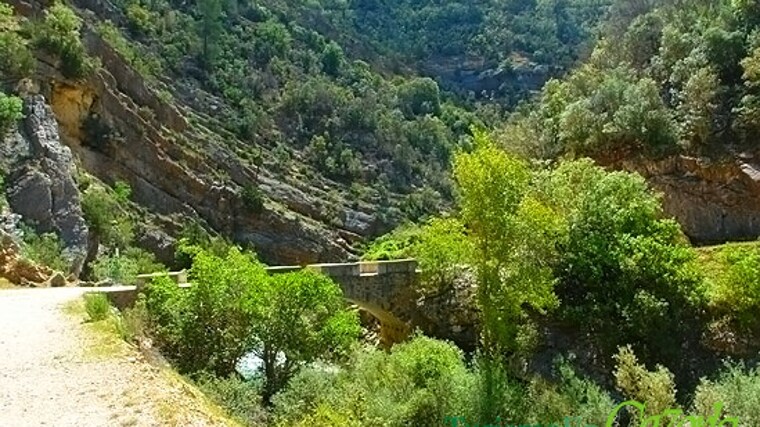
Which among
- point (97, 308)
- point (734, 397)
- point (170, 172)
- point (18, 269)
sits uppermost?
point (170, 172)

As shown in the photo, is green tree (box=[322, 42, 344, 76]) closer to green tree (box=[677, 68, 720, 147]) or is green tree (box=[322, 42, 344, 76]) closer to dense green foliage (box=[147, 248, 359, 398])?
green tree (box=[677, 68, 720, 147])

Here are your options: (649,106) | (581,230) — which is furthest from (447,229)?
(649,106)

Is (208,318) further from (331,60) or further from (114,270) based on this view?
(331,60)

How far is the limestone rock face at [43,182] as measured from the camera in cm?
2766

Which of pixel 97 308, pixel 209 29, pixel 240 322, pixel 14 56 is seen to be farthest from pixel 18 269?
pixel 209 29

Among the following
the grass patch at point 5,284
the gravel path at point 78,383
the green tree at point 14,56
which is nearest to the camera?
the gravel path at point 78,383

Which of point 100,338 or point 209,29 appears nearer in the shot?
point 100,338

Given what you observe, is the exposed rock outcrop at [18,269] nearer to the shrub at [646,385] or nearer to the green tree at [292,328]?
the green tree at [292,328]

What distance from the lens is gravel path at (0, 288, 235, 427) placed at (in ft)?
29.2

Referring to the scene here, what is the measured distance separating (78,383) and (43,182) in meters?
21.1

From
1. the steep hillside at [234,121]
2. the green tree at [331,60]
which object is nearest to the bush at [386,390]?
the steep hillside at [234,121]

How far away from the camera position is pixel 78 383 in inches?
397

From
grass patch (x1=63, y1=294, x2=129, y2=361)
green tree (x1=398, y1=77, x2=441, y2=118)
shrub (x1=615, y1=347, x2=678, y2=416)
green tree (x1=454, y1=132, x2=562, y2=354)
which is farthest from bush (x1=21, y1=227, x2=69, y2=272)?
green tree (x1=398, y1=77, x2=441, y2=118)

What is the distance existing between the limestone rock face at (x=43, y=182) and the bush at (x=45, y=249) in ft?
2.84
